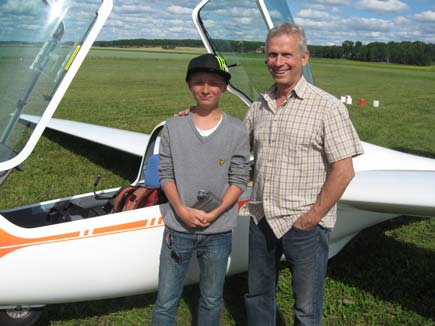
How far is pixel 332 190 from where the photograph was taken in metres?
2.25

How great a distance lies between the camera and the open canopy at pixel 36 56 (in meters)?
2.51

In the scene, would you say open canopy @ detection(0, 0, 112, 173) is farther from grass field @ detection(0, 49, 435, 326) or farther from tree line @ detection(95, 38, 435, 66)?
tree line @ detection(95, 38, 435, 66)

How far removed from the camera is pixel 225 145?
95.7 inches

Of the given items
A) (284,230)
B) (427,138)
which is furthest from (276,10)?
(427,138)

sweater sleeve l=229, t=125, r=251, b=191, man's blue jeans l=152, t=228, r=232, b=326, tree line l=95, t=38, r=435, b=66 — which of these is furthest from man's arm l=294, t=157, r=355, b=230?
tree line l=95, t=38, r=435, b=66

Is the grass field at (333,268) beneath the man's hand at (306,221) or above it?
beneath

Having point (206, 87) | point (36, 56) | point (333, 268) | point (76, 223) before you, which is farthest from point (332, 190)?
point (333, 268)

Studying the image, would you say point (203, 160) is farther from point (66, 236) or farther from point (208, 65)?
point (66, 236)

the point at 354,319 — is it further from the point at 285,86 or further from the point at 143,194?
the point at 285,86

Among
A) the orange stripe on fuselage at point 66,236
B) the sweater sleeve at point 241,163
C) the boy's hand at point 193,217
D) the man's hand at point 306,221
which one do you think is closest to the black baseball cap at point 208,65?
the sweater sleeve at point 241,163

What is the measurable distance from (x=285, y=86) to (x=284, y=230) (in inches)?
27.3

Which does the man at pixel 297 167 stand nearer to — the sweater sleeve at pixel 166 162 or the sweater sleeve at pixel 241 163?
the sweater sleeve at pixel 241 163

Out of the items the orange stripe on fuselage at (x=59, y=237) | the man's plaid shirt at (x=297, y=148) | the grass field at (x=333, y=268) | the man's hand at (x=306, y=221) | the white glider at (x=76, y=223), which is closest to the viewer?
the man's plaid shirt at (x=297, y=148)

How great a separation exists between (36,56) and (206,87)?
974 millimetres
